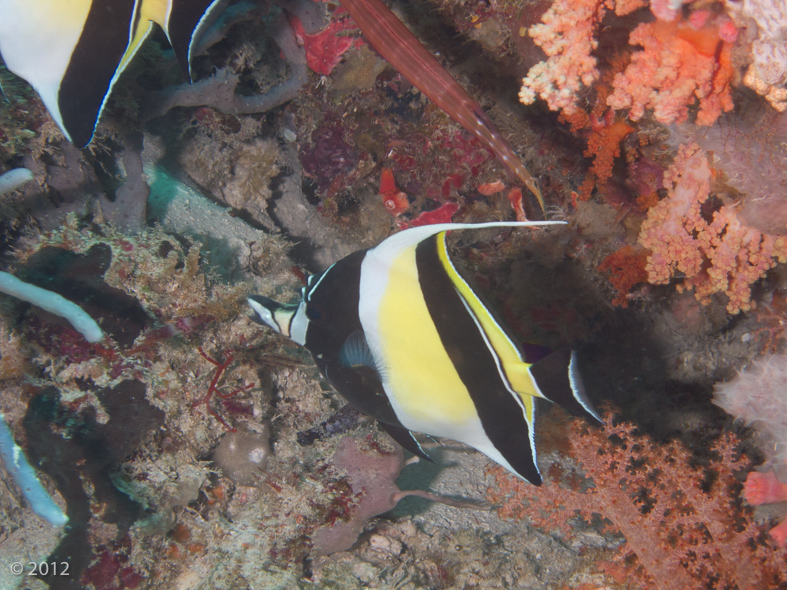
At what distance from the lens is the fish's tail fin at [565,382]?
4.23ft

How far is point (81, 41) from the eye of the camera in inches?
53.6

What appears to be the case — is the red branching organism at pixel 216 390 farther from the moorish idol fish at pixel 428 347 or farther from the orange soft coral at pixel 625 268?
the orange soft coral at pixel 625 268

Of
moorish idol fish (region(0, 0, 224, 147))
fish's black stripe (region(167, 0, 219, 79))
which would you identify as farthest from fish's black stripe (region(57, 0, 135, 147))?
fish's black stripe (region(167, 0, 219, 79))

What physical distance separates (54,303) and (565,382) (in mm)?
2226

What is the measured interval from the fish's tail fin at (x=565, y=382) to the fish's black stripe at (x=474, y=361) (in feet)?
0.58

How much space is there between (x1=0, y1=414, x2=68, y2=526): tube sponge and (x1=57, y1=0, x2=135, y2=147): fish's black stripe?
1.44 metres

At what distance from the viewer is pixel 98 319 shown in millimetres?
2125

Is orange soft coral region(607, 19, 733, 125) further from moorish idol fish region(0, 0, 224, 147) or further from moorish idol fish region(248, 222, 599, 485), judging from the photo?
moorish idol fish region(0, 0, 224, 147)

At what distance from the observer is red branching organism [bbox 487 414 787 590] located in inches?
87.2

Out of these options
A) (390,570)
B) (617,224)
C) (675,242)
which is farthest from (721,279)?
(390,570)

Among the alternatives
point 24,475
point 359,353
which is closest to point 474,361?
point 359,353

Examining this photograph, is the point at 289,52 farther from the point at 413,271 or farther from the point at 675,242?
the point at 675,242

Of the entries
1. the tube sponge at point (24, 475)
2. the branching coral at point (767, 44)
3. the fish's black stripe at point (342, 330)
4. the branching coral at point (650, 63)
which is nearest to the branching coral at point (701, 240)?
the branching coral at point (650, 63)

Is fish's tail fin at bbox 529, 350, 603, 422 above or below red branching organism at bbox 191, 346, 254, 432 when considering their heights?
above
